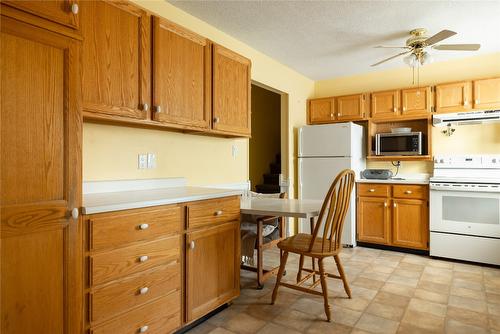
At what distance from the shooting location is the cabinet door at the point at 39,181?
1148 mm

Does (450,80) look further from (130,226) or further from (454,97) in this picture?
(130,226)

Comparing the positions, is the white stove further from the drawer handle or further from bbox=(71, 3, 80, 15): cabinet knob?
bbox=(71, 3, 80, 15): cabinet knob

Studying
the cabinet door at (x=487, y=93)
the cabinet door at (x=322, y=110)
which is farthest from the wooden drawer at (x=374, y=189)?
the cabinet door at (x=487, y=93)

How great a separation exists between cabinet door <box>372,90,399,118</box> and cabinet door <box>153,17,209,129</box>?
103 inches

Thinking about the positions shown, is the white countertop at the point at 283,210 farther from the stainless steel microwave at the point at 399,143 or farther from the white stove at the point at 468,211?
the stainless steel microwave at the point at 399,143

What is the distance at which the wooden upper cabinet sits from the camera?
4219 mm

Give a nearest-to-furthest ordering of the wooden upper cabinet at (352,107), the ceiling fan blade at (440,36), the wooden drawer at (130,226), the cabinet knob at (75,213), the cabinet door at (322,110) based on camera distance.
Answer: the cabinet knob at (75,213) < the wooden drawer at (130,226) < the ceiling fan blade at (440,36) < the wooden upper cabinet at (352,107) < the cabinet door at (322,110)

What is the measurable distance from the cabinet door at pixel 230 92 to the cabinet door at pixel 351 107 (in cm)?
194

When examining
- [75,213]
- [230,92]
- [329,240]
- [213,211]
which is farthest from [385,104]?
[75,213]

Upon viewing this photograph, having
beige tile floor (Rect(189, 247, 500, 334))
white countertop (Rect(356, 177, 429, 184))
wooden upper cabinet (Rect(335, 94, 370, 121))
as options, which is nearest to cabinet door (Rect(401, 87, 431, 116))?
wooden upper cabinet (Rect(335, 94, 370, 121))

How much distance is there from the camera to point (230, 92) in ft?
8.92

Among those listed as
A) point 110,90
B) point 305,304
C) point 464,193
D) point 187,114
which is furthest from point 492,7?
point 110,90

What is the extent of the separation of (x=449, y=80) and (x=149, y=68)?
3.74 m

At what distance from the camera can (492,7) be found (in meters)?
2.61
